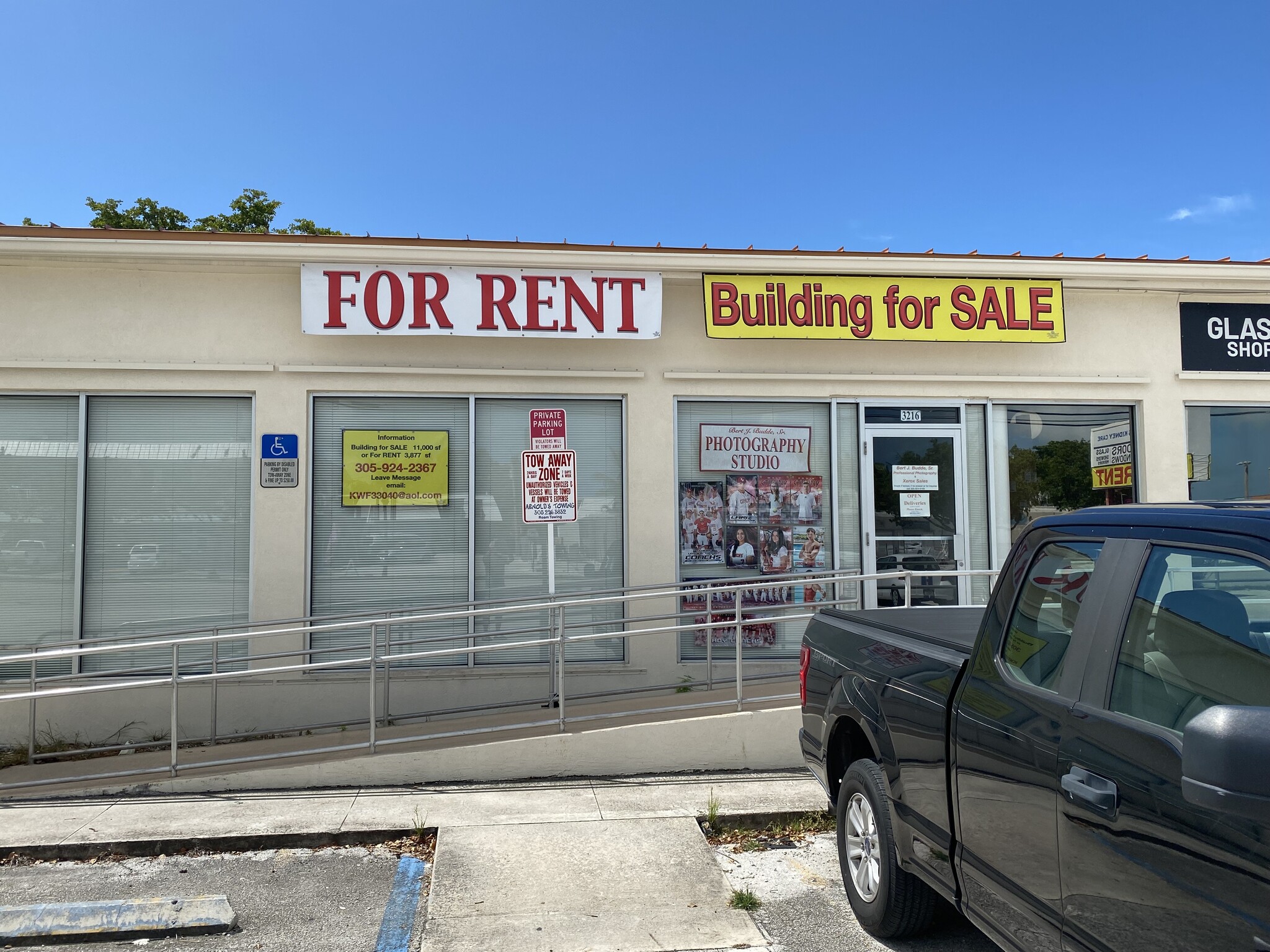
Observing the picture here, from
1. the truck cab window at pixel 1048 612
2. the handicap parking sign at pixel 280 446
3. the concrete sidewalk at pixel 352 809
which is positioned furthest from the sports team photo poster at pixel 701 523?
the truck cab window at pixel 1048 612

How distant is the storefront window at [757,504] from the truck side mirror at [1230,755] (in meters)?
7.42

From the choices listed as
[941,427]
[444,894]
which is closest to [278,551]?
[444,894]

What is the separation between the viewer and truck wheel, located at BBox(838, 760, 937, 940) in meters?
3.96

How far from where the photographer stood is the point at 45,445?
9000mm

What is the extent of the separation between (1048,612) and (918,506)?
21.9 feet

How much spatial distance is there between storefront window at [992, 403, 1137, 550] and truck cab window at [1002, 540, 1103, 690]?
22.4ft

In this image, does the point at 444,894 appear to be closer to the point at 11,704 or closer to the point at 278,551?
the point at 278,551

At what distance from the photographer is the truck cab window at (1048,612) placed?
3047mm

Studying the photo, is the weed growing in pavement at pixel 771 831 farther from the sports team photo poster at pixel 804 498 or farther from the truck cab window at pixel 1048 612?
the sports team photo poster at pixel 804 498

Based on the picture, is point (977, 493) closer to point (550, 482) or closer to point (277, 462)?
point (550, 482)

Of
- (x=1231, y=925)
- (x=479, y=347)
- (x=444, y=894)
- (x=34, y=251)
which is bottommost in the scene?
(x=444, y=894)

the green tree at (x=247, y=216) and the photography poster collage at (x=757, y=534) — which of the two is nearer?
the photography poster collage at (x=757, y=534)

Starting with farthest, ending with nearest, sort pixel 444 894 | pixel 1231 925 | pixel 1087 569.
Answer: pixel 444 894 → pixel 1087 569 → pixel 1231 925

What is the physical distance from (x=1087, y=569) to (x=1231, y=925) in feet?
3.76
